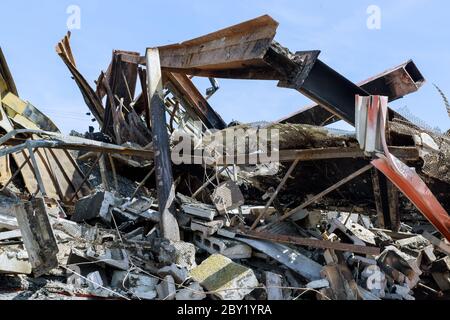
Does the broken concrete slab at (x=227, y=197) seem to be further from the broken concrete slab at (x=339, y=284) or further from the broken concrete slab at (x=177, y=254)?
the broken concrete slab at (x=339, y=284)

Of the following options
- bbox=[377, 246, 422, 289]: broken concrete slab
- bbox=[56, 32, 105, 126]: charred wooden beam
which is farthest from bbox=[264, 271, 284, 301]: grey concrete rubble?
bbox=[56, 32, 105, 126]: charred wooden beam

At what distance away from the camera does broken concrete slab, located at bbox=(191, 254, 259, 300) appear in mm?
5703

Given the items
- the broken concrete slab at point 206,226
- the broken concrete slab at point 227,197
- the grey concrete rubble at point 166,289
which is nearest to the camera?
the grey concrete rubble at point 166,289

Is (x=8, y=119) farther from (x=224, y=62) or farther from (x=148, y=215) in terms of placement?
(x=224, y=62)

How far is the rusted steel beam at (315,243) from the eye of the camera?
6.46m

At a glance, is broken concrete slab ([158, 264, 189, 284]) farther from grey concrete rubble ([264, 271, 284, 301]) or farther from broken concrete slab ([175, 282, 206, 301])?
grey concrete rubble ([264, 271, 284, 301])

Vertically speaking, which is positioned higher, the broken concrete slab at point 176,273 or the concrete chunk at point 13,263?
the concrete chunk at point 13,263

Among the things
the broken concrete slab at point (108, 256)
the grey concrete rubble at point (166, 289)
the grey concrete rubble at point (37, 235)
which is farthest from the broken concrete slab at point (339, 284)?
the grey concrete rubble at point (37, 235)

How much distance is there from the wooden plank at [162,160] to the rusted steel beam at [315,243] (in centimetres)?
111

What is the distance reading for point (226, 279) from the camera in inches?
230

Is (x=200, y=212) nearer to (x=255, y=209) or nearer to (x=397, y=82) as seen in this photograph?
(x=255, y=209)

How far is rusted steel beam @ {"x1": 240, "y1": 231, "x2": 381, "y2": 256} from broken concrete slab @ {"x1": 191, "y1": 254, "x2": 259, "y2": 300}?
1.18m

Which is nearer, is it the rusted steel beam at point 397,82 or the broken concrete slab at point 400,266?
the rusted steel beam at point 397,82
